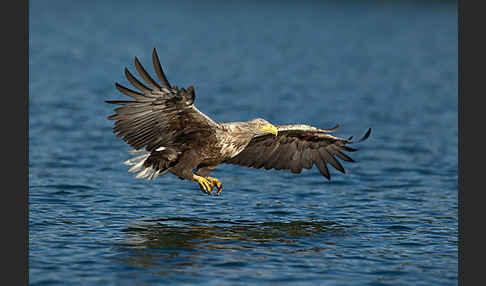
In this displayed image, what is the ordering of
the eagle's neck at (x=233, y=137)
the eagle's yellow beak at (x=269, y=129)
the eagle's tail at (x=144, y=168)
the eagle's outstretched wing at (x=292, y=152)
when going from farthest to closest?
the eagle's outstretched wing at (x=292, y=152)
the eagle's yellow beak at (x=269, y=129)
the eagle's neck at (x=233, y=137)
the eagle's tail at (x=144, y=168)

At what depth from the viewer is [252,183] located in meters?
12.4

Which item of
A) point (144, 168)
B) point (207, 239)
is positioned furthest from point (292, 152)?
point (144, 168)

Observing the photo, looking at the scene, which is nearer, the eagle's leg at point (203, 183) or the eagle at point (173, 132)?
the eagle at point (173, 132)

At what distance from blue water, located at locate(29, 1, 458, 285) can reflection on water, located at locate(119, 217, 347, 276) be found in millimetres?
32

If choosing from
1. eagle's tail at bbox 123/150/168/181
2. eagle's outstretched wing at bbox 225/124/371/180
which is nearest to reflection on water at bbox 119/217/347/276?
eagle's tail at bbox 123/150/168/181

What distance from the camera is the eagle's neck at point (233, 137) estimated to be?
8.97 m

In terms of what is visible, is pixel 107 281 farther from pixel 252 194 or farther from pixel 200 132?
pixel 252 194

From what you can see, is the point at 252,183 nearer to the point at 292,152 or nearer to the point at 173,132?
the point at 292,152

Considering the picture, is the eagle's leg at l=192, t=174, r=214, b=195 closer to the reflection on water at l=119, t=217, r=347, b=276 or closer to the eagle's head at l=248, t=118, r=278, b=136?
the reflection on water at l=119, t=217, r=347, b=276

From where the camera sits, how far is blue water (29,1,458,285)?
8.05 metres

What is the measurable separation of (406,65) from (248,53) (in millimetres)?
6658

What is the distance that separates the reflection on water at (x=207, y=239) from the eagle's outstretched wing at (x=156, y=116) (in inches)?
42.0

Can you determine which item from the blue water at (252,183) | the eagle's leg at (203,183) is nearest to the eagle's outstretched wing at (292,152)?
the blue water at (252,183)

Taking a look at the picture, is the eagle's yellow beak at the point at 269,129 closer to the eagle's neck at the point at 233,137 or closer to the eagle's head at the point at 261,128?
the eagle's head at the point at 261,128
